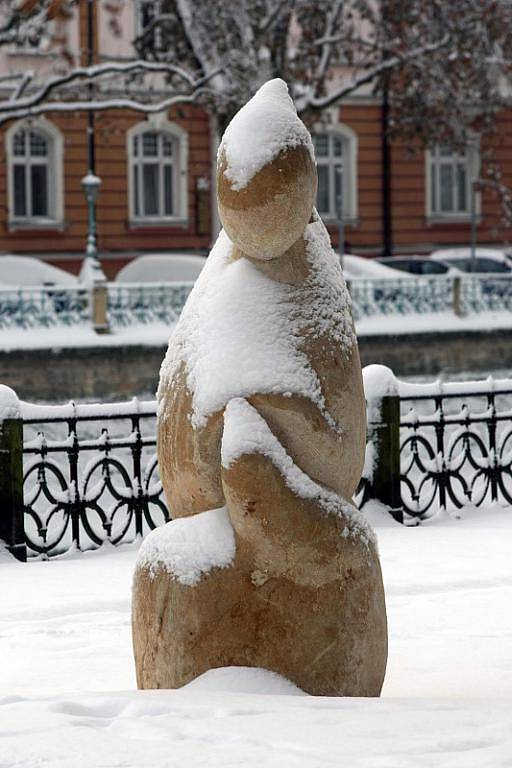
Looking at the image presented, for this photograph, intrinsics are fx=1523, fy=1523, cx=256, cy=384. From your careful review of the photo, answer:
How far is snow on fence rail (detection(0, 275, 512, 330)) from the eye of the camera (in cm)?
2334

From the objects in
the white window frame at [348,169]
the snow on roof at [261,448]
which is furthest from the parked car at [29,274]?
the snow on roof at [261,448]

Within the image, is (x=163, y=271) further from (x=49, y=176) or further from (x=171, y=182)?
(x=171, y=182)

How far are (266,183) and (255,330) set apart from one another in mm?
521

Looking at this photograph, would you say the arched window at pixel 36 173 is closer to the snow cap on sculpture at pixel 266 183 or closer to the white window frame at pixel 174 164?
the white window frame at pixel 174 164

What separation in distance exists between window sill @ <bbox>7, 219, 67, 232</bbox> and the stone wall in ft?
27.0

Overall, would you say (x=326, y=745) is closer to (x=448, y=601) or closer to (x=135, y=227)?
(x=448, y=601)

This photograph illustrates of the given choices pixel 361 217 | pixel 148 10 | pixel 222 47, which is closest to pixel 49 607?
pixel 222 47

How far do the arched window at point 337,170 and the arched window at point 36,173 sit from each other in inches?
250

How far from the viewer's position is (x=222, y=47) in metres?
26.8

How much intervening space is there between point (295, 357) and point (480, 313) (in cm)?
2320

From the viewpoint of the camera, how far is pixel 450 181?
3712 centimetres

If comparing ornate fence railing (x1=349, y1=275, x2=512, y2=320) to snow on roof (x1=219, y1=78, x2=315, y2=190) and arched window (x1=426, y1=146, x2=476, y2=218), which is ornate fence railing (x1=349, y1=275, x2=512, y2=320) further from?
snow on roof (x1=219, y1=78, x2=315, y2=190)

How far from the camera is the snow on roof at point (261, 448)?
512cm

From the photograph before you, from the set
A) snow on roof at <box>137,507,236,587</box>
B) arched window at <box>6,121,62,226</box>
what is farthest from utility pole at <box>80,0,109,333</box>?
snow on roof at <box>137,507,236,587</box>
